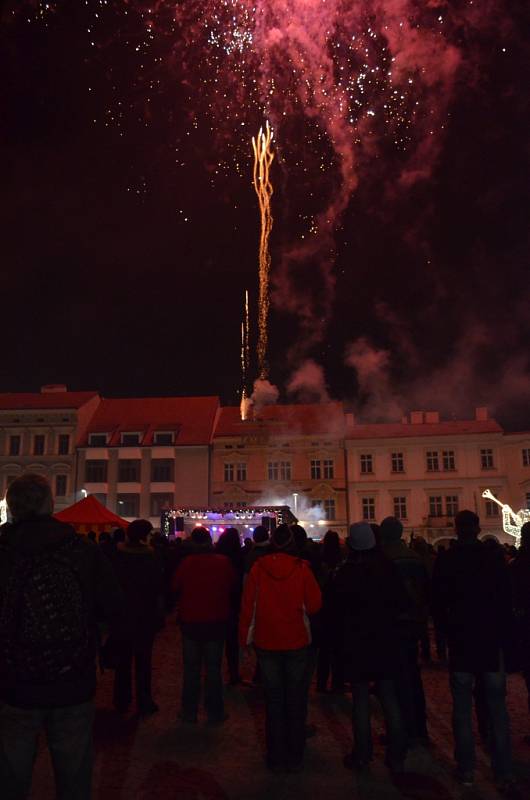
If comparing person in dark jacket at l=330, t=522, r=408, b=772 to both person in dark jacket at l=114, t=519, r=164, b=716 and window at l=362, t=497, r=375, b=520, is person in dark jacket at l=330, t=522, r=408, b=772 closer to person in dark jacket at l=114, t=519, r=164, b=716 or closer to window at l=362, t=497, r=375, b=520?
person in dark jacket at l=114, t=519, r=164, b=716

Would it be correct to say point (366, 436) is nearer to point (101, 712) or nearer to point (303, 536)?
point (303, 536)

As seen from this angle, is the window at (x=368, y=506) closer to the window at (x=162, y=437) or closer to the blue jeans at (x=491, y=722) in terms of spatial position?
the window at (x=162, y=437)

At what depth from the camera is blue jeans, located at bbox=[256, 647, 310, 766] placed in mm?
5488

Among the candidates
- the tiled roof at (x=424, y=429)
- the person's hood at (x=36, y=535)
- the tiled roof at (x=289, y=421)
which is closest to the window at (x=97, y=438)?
the tiled roof at (x=289, y=421)

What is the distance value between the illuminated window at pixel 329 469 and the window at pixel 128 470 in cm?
1250

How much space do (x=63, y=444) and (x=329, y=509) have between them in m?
18.5

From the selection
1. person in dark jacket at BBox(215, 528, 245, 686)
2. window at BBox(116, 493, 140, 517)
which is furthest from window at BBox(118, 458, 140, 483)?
person in dark jacket at BBox(215, 528, 245, 686)

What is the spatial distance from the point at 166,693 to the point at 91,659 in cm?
544

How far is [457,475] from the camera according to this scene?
45.5 m

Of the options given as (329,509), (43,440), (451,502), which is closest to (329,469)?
(329,509)

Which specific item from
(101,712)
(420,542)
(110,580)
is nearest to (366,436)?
(420,542)

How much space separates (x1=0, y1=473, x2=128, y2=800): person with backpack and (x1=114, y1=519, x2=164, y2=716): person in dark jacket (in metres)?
3.85

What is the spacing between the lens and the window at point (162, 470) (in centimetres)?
4616

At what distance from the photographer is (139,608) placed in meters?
7.18
